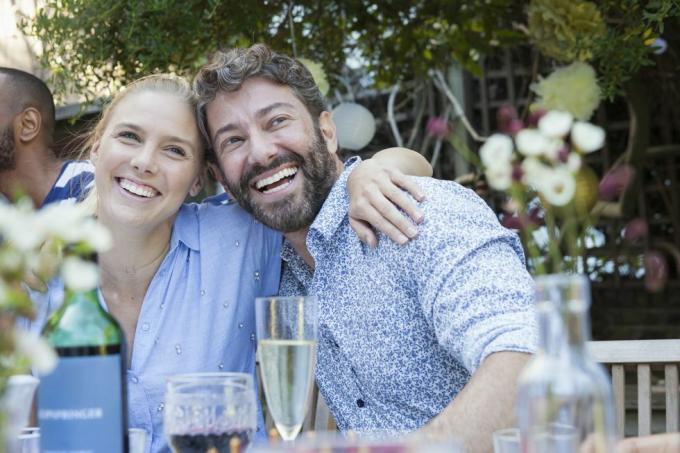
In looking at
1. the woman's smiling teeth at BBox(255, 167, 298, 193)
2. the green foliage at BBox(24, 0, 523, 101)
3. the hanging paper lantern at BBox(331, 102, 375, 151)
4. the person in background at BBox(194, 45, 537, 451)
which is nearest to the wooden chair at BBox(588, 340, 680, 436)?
the person in background at BBox(194, 45, 537, 451)

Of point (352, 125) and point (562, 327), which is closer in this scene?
point (562, 327)

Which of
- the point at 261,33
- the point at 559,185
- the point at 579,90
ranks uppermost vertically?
the point at 261,33

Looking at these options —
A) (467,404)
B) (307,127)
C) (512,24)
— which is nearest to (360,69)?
(512,24)

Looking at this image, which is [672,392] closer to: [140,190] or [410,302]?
[410,302]

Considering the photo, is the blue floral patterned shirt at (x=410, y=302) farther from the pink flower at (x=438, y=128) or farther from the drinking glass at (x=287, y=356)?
the pink flower at (x=438, y=128)

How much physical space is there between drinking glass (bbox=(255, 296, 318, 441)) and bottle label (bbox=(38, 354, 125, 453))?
0.55ft

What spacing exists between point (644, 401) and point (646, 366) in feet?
0.20

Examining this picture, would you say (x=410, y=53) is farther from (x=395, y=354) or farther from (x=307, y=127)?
(x=395, y=354)

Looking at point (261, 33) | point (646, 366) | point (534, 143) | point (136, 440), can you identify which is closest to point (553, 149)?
point (534, 143)

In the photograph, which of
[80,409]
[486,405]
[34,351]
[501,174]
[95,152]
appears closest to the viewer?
[34,351]

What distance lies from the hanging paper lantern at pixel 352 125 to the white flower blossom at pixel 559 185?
230cm

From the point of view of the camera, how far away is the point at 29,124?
9.70ft

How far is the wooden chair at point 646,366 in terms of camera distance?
158cm

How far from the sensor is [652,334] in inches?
164
